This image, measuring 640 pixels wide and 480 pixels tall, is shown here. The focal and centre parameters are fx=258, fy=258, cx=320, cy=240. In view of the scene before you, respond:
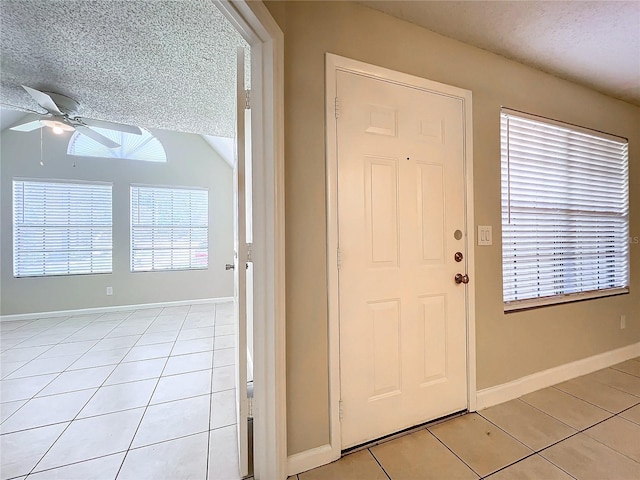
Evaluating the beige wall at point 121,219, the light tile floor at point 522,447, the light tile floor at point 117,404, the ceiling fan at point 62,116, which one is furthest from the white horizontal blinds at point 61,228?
the light tile floor at point 522,447

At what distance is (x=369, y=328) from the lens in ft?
4.78

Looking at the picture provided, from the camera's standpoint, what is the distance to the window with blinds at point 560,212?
192 cm

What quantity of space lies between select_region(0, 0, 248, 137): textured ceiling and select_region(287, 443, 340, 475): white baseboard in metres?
2.27

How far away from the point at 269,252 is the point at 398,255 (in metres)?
0.78

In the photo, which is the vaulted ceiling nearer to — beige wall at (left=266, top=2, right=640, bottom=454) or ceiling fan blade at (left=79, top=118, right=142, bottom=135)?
beige wall at (left=266, top=2, right=640, bottom=454)

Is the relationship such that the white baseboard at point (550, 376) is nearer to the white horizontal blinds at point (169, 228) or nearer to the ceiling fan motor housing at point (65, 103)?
the ceiling fan motor housing at point (65, 103)

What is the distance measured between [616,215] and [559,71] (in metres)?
1.51

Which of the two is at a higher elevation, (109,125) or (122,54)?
(109,125)

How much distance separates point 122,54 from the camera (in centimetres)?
171

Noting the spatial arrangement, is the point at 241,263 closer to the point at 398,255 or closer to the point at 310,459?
the point at 398,255


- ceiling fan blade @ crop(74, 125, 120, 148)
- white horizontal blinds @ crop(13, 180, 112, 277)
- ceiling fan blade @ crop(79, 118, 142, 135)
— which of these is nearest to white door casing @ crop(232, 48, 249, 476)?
ceiling fan blade @ crop(79, 118, 142, 135)

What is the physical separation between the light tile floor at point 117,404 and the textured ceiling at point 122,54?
7.78ft

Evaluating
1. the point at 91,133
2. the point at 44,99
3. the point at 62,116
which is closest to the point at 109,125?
the point at 91,133

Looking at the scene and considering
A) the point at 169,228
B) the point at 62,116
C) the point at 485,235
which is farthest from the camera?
the point at 169,228
